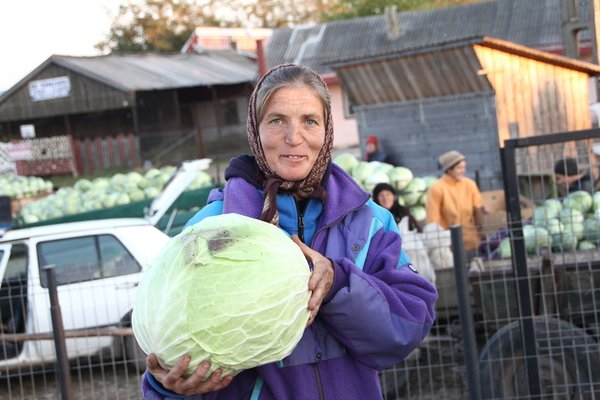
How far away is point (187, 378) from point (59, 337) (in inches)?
116

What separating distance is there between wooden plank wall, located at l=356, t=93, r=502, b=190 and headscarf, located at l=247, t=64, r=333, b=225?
11574 mm

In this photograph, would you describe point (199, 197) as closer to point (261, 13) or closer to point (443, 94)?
point (443, 94)

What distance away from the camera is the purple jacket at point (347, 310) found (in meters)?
2.38

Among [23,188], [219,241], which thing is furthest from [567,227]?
[23,188]

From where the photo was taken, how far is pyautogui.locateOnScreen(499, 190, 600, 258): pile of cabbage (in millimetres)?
6180

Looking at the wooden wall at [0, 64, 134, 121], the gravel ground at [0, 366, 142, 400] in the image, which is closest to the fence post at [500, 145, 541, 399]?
the gravel ground at [0, 366, 142, 400]

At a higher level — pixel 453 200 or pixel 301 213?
pixel 301 213

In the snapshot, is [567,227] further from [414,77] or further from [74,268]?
[414,77]

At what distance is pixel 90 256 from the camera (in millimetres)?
8625

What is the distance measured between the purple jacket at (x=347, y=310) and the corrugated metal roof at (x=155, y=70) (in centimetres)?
3125

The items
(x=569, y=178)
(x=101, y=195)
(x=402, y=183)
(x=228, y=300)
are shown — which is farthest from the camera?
(x=101, y=195)

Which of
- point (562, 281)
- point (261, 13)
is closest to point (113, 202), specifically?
point (562, 281)

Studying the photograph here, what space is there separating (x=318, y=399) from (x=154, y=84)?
3274cm

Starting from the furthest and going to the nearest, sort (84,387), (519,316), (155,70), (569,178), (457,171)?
(155,70), (457,171), (84,387), (569,178), (519,316)
